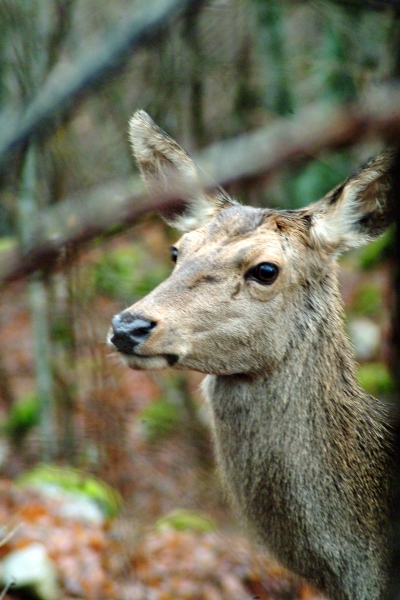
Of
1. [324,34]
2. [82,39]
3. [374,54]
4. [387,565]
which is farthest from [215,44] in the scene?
[387,565]

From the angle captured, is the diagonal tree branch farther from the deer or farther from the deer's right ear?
the deer

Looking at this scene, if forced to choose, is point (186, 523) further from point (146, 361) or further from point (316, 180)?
point (146, 361)

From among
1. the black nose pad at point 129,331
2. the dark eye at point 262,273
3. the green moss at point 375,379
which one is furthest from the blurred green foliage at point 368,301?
the black nose pad at point 129,331

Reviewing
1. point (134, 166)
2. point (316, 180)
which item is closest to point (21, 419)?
point (134, 166)

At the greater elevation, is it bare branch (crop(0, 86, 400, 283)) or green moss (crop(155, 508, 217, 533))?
bare branch (crop(0, 86, 400, 283))

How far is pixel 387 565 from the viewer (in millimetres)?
4391

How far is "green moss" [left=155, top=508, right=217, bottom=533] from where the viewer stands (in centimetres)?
790

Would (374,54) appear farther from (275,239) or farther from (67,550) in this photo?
(67,550)

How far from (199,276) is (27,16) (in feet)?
18.9

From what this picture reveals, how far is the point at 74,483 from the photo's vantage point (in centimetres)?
798

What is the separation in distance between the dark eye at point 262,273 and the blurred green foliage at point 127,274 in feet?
7.14

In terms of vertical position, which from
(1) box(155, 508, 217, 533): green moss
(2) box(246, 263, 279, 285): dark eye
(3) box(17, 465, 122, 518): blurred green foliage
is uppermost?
(2) box(246, 263, 279, 285): dark eye

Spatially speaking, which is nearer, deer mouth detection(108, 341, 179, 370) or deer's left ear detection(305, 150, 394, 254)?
deer mouth detection(108, 341, 179, 370)

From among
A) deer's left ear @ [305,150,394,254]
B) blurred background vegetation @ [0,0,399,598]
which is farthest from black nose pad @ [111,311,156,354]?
blurred background vegetation @ [0,0,399,598]
